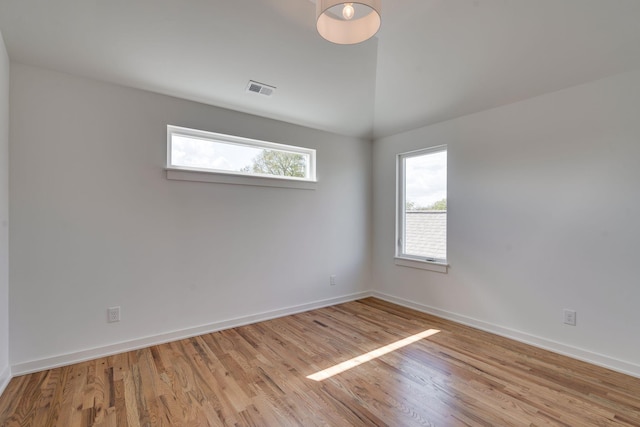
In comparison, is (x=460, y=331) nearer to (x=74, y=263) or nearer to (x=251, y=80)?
(x=251, y=80)

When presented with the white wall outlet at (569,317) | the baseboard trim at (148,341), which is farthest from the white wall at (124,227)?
the white wall outlet at (569,317)

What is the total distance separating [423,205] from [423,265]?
0.77 m

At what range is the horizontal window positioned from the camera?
3.02m

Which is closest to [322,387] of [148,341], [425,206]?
[148,341]

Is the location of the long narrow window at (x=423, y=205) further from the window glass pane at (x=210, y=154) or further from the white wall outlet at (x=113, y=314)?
the white wall outlet at (x=113, y=314)

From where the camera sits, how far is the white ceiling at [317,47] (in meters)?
2.04

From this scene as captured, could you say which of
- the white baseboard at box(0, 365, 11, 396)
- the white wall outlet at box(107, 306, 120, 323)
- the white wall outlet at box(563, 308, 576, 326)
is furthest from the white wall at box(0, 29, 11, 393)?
the white wall outlet at box(563, 308, 576, 326)

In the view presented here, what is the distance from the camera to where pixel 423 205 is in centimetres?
390

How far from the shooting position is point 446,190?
11.8 feet

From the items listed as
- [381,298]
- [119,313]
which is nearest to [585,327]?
[381,298]

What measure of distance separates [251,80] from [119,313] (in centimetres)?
241

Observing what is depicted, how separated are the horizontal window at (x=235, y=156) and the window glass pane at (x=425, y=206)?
1.35 meters

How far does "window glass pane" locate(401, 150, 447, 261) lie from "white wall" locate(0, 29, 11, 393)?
3.96m

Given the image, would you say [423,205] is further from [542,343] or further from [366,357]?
[366,357]
